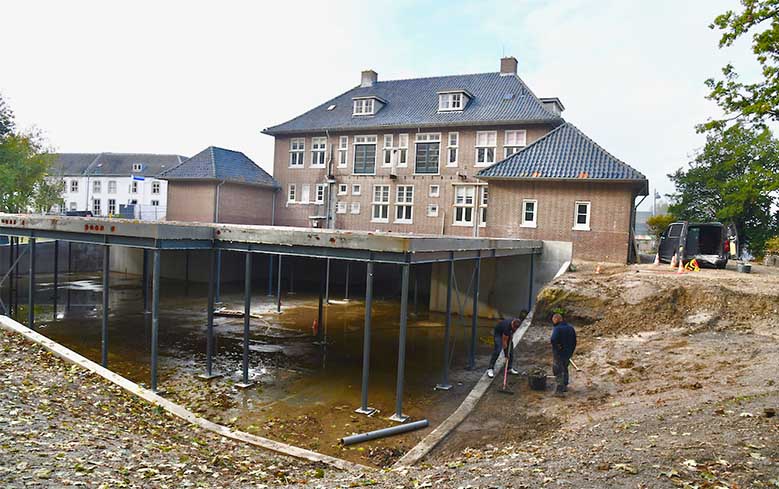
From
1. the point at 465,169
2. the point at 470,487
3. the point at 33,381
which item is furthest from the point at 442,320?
the point at 470,487

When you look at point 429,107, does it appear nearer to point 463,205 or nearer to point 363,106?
point 363,106

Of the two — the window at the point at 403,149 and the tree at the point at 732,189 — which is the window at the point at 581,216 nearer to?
the window at the point at 403,149

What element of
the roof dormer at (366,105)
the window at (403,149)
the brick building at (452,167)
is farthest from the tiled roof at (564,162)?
the roof dormer at (366,105)

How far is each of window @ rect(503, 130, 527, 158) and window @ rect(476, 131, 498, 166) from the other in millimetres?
627

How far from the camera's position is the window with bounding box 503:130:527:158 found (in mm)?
31734

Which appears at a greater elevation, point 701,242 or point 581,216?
point 581,216

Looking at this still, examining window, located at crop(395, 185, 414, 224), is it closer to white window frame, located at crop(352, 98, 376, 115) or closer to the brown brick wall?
white window frame, located at crop(352, 98, 376, 115)

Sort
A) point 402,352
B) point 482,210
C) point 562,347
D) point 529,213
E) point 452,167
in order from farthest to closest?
point 452,167 < point 482,210 < point 529,213 < point 562,347 < point 402,352

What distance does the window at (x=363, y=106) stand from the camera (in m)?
36.7

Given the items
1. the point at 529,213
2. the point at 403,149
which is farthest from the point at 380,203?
the point at 529,213

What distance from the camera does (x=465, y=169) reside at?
32.8 meters

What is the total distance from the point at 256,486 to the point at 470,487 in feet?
8.62

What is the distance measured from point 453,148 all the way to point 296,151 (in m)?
11.1

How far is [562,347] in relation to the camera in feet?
38.7
